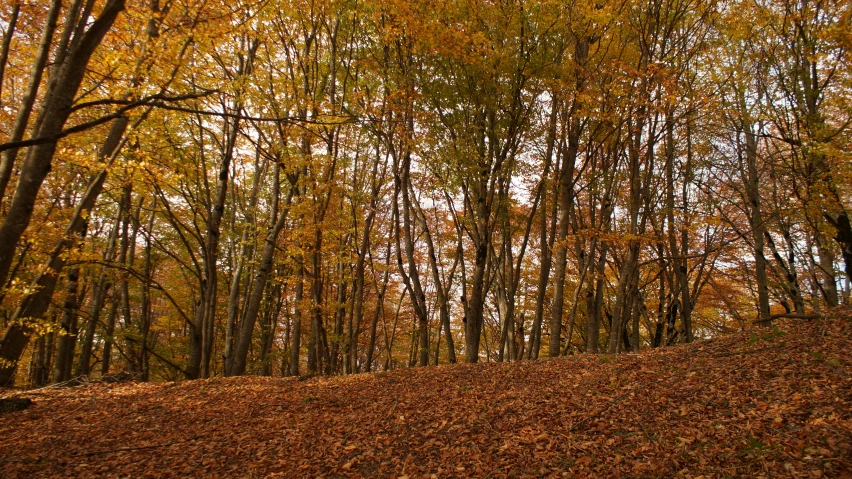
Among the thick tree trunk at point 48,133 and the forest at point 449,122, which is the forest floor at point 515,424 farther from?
the thick tree trunk at point 48,133

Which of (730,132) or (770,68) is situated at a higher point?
(770,68)

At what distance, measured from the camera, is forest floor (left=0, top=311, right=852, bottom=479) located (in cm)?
374

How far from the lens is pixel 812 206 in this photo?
8.74 metres

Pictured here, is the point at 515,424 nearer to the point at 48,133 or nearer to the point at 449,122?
the point at 48,133

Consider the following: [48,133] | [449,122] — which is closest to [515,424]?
[48,133]

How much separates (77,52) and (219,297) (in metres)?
16.4

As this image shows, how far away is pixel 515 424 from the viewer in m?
4.97

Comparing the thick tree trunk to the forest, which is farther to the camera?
the forest

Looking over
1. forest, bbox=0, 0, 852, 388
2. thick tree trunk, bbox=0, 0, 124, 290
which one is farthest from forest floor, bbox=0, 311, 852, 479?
thick tree trunk, bbox=0, 0, 124, 290

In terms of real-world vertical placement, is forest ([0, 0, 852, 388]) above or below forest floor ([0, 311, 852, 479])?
above

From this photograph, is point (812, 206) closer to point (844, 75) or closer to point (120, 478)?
point (844, 75)

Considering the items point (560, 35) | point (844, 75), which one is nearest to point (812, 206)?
point (844, 75)


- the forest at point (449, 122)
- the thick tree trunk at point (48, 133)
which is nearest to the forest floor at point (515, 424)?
the forest at point (449, 122)

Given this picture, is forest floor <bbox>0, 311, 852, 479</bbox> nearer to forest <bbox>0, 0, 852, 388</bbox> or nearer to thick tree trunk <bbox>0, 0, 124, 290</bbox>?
forest <bbox>0, 0, 852, 388</bbox>
